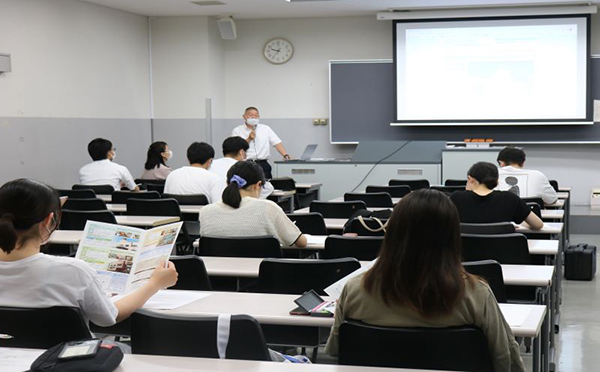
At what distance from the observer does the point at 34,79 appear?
9.05m

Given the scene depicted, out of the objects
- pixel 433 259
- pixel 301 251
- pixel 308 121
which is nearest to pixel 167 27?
pixel 308 121

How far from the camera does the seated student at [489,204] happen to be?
484cm

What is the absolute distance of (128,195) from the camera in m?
7.15

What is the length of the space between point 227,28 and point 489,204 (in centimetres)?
751

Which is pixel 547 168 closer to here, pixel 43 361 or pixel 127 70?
pixel 127 70

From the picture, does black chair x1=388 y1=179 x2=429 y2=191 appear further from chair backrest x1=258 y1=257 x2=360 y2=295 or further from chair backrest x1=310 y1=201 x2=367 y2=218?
chair backrest x1=258 y1=257 x2=360 y2=295

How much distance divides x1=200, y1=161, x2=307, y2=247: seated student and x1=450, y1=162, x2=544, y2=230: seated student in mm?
1206

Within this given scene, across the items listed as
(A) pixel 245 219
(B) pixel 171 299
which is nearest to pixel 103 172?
(A) pixel 245 219

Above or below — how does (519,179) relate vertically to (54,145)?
below

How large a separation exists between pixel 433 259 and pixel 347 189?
8095 mm

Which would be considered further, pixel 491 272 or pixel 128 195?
pixel 128 195

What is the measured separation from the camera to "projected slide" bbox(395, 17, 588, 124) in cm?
1076

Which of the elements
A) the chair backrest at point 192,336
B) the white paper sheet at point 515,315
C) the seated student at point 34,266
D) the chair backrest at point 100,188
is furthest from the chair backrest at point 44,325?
the chair backrest at point 100,188

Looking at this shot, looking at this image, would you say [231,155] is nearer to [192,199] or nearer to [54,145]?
[192,199]
